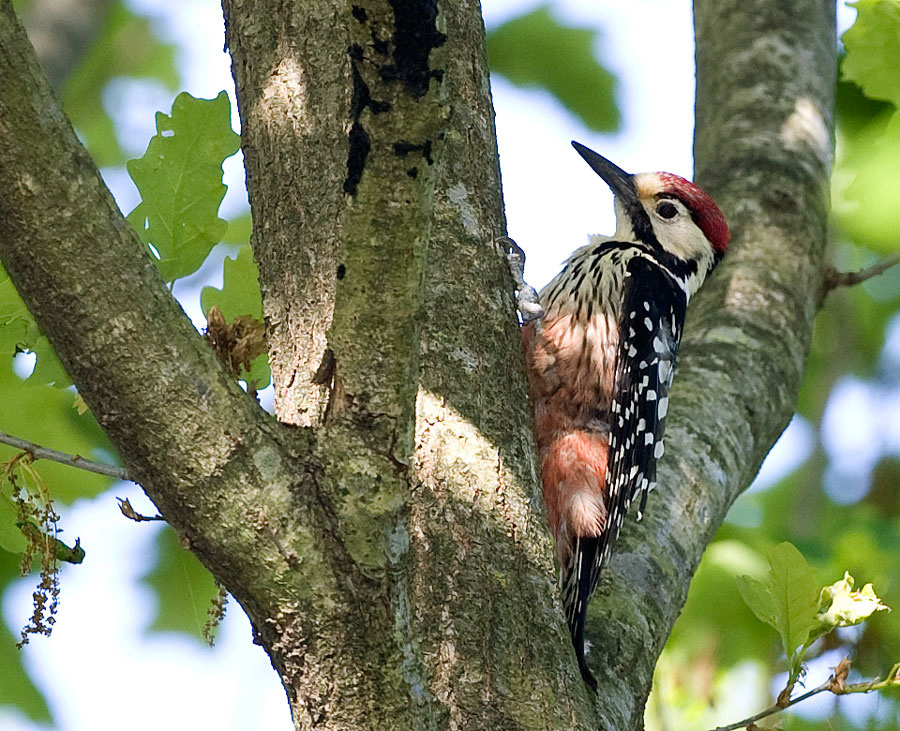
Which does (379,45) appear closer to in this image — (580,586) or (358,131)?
(358,131)

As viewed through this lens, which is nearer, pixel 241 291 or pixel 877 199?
pixel 241 291

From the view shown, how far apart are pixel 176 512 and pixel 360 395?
316 millimetres

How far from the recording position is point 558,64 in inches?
218

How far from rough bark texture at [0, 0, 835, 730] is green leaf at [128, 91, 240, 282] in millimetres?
77

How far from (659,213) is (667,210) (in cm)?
4

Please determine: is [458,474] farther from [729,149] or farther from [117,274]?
[729,149]

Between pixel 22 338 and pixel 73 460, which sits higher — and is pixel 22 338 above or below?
above

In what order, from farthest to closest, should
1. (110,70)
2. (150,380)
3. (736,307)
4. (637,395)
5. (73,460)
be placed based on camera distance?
(110,70) → (637,395) → (736,307) → (73,460) → (150,380)

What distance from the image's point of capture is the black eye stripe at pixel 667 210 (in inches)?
177

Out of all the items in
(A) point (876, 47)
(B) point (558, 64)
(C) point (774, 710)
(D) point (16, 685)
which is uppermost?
(B) point (558, 64)

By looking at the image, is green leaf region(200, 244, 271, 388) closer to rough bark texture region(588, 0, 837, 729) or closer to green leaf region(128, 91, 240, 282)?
green leaf region(128, 91, 240, 282)

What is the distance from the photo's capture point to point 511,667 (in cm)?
191

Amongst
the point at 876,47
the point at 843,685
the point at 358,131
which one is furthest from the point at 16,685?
the point at 876,47

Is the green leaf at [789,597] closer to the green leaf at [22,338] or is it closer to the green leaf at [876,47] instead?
the green leaf at [876,47]
